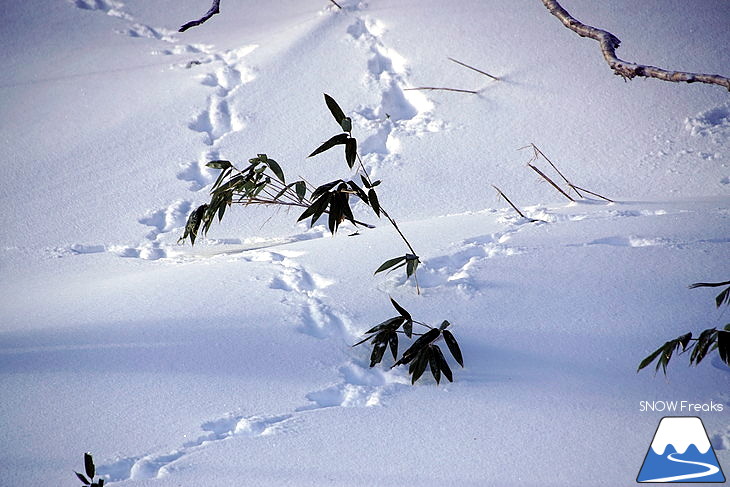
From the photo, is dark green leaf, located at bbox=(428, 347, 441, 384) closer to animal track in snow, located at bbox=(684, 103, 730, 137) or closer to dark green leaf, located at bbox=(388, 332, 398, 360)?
dark green leaf, located at bbox=(388, 332, 398, 360)

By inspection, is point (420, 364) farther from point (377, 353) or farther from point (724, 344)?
point (724, 344)

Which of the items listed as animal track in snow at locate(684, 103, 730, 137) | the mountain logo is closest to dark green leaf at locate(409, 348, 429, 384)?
the mountain logo

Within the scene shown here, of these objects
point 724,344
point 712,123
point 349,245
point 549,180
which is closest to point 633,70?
point 724,344

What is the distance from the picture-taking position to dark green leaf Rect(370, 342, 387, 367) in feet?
3.66

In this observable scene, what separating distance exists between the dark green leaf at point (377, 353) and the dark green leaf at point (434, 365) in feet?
0.30

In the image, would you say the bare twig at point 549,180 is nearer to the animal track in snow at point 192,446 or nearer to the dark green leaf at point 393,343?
the dark green leaf at point 393,343

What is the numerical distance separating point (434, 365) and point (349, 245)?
1.87 feet

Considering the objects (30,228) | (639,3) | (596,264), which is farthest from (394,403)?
(639,3)

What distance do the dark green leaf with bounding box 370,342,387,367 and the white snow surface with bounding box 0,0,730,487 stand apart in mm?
33

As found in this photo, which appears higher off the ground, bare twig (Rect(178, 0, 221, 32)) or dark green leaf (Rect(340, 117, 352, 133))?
bare twig (Rect(178, 0, 221, 32))

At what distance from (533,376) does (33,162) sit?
2057mm

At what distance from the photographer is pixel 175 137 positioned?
2.41m

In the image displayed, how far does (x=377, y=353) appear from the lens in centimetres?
112

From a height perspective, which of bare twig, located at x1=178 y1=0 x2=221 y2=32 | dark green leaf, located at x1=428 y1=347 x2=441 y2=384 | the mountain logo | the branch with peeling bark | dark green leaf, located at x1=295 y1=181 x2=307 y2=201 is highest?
bare twig, located at x1=178 y1=0 x2=221 y2=32
